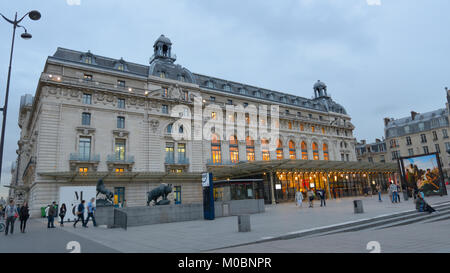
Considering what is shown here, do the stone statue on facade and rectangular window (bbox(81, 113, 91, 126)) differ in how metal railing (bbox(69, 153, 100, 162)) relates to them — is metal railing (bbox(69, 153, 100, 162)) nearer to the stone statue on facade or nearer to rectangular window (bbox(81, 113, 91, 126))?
rectangular window (bbox(81, 113, 91, 126))

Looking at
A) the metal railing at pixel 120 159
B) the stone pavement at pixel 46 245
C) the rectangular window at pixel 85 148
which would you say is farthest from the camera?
the metal railing at pixel 120 159

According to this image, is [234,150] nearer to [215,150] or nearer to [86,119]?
[215,150]

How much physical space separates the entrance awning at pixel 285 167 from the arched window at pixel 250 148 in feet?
22.6

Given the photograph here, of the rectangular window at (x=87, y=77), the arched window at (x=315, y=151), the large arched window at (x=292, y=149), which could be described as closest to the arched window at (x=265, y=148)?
the large arched window at (x=292, y=149)

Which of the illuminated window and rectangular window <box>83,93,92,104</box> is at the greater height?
rectangular window <box>83,93,92,104</box>

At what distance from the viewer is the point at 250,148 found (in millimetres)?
47750

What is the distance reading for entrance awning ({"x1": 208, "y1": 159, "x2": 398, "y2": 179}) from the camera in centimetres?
3547

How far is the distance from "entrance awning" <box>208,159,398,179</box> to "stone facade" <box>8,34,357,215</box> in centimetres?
356

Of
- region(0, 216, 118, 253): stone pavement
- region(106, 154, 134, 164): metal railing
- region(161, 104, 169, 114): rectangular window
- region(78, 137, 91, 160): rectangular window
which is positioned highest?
region(161, 104, 169, 114): rectangular window

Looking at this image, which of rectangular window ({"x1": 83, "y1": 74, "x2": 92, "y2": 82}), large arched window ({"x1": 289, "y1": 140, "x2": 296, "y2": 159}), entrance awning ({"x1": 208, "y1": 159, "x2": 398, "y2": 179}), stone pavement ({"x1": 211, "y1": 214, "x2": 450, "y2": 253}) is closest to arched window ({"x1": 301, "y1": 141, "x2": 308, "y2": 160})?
large arched window ({"x1": 289, "y1": 140, "x2": 296, "y2": 159})

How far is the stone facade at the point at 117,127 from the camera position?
31.6 meters

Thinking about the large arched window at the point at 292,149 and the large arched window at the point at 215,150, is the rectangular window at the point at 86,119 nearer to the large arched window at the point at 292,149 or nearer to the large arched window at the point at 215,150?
the large arched window at the point at 215,150

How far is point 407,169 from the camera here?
27047 millimetres
